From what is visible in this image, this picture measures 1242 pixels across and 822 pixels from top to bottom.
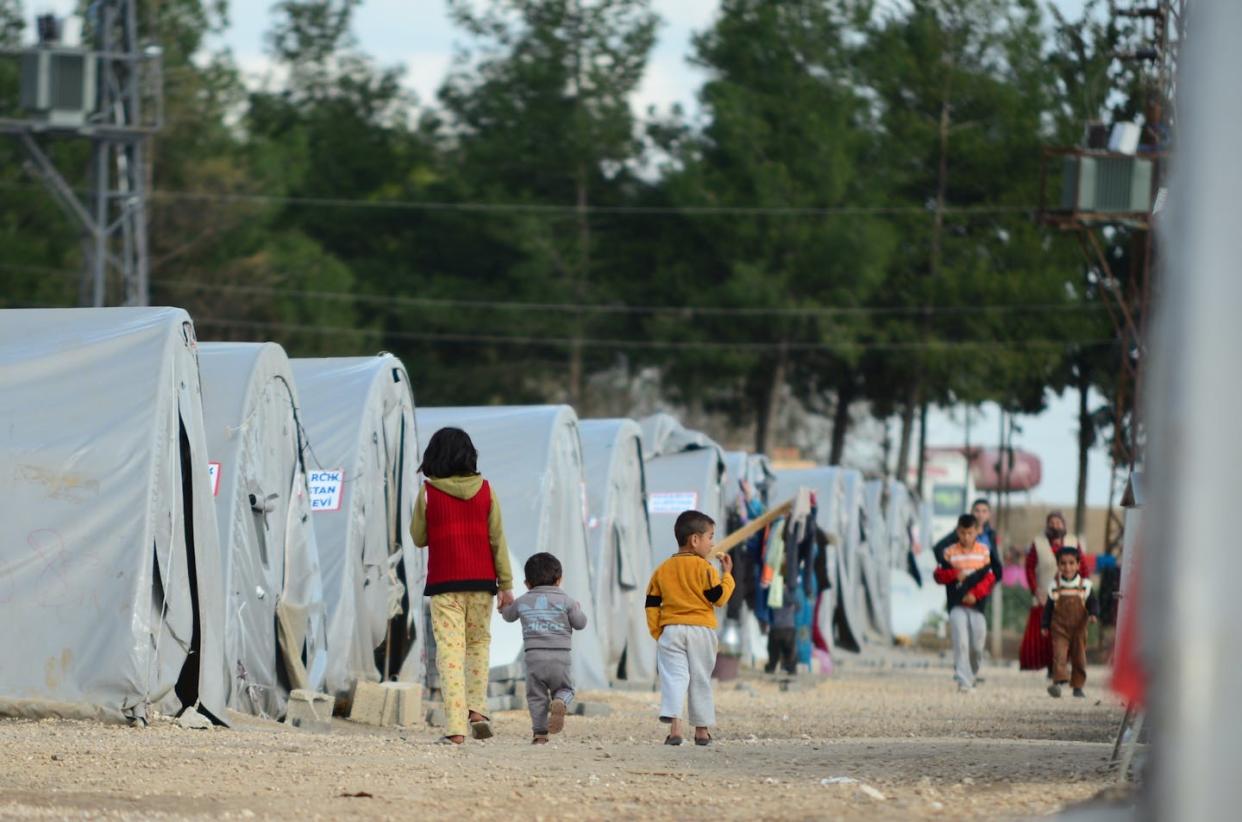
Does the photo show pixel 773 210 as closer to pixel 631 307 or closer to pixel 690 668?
pixel 631 307

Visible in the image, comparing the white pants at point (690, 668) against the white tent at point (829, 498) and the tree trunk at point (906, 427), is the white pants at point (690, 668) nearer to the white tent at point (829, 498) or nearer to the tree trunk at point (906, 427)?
the white tent at point (829, 498)

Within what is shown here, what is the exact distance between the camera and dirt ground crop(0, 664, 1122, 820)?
7379mm

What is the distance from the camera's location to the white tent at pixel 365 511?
46.1 ft

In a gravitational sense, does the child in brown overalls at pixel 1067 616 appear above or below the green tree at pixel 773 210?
below

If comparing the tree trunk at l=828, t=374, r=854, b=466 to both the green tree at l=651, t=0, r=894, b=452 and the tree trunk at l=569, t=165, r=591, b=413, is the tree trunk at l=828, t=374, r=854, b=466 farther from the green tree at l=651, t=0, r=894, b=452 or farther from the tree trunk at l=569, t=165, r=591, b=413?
the tree trunk at l=569, t=165, r=591, b=413

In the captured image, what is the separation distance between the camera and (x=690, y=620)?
11375 millimetres

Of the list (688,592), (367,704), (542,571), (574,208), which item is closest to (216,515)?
(367,704)

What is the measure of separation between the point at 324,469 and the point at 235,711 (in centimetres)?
278

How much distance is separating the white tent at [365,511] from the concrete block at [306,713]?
122cm

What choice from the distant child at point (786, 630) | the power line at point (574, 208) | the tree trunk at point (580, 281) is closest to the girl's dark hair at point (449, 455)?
the distant child at point (786, 630)

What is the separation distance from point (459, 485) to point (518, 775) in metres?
2.77

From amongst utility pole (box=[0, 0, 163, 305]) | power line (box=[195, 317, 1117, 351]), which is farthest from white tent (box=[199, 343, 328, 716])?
power line (box=[195, 317, 1117, 351])

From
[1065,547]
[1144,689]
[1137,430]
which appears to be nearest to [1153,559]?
[1144,689]

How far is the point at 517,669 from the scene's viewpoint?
16.1 meters
